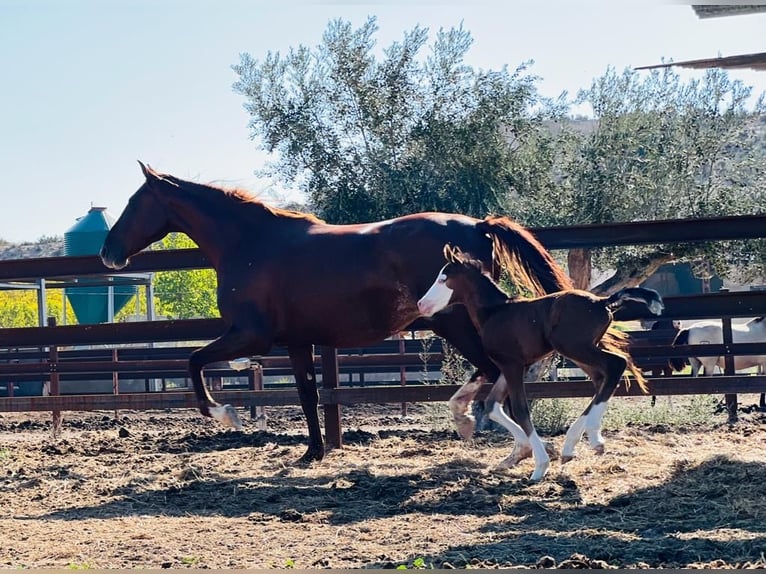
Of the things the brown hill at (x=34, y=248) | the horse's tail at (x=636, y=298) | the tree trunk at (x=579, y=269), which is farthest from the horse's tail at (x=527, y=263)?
the brown hill at (x=34, y=248)

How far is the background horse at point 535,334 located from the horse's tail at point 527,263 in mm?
247

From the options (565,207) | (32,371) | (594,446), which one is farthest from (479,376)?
(32,371)

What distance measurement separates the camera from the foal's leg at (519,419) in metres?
5.96

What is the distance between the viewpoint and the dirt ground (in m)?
4.20

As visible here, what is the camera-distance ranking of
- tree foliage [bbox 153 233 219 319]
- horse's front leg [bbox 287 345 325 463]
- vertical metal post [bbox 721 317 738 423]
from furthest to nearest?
tree foliage [bbox 153 233 219 319] → vertical metal post [bbox 721 317 738 423] → horse's front leg [bbox 287 345 325 463]

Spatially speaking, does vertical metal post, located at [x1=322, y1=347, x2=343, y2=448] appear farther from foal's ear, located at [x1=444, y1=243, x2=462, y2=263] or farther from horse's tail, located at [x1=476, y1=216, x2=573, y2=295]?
horse's tail, located at [x1=476, y1=216, x2=573, y2=295]

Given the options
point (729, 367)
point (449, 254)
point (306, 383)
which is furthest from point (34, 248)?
point (449, 254)

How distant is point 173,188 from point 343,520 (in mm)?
3823

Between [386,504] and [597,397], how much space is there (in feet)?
4.72

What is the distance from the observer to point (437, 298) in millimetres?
6336

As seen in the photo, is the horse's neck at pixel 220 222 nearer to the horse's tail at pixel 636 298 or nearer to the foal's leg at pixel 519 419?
the foal's leg at pixel 519 419

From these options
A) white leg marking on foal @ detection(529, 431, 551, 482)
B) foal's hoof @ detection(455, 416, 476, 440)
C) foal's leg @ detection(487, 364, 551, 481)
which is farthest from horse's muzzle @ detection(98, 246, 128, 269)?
white leg marking on foal @ detection(529, 431, 551, 482)

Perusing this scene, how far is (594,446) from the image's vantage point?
18.9ft

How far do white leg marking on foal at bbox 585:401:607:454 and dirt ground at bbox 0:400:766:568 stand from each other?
23cm
